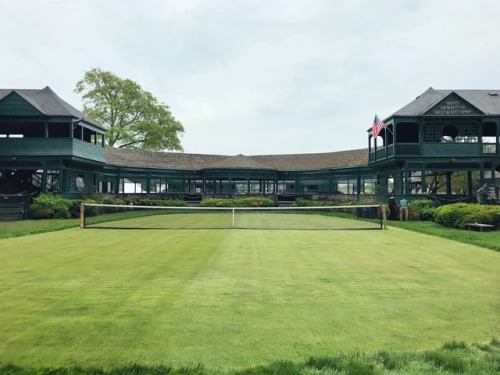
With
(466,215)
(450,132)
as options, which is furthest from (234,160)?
(466,215)

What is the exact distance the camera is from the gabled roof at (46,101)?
3175 centimetres

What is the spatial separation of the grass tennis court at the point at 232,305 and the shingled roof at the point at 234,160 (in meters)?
34.6

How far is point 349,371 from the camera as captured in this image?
3680mm

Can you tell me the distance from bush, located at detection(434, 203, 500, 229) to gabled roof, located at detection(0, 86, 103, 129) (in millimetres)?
26276

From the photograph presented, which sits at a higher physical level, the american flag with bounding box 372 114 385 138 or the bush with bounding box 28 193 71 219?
the american flag with bounding box 372 114 385 138

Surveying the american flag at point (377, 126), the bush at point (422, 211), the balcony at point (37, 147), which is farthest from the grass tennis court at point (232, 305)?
the balcony at point (37, 147)

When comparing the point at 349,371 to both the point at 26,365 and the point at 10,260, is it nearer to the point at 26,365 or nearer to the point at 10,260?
the point at 26,365

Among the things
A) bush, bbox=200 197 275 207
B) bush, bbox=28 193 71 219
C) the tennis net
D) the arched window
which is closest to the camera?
the tennis net

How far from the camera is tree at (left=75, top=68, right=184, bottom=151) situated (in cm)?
5881

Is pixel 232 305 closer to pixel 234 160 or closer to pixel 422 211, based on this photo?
pixel 422 211

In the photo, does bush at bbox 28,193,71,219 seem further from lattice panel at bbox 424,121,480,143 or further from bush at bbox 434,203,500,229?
lattice panel at bbox 424,121,480,143

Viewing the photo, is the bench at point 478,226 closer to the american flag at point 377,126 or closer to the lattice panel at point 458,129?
the american flag at point 377,126

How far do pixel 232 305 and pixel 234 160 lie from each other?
44531 mm

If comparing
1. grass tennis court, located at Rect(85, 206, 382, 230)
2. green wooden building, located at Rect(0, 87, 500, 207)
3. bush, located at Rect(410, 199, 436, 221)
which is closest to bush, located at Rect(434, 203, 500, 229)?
grass tennis court, located at Rect(85, 206, 382, 230)
